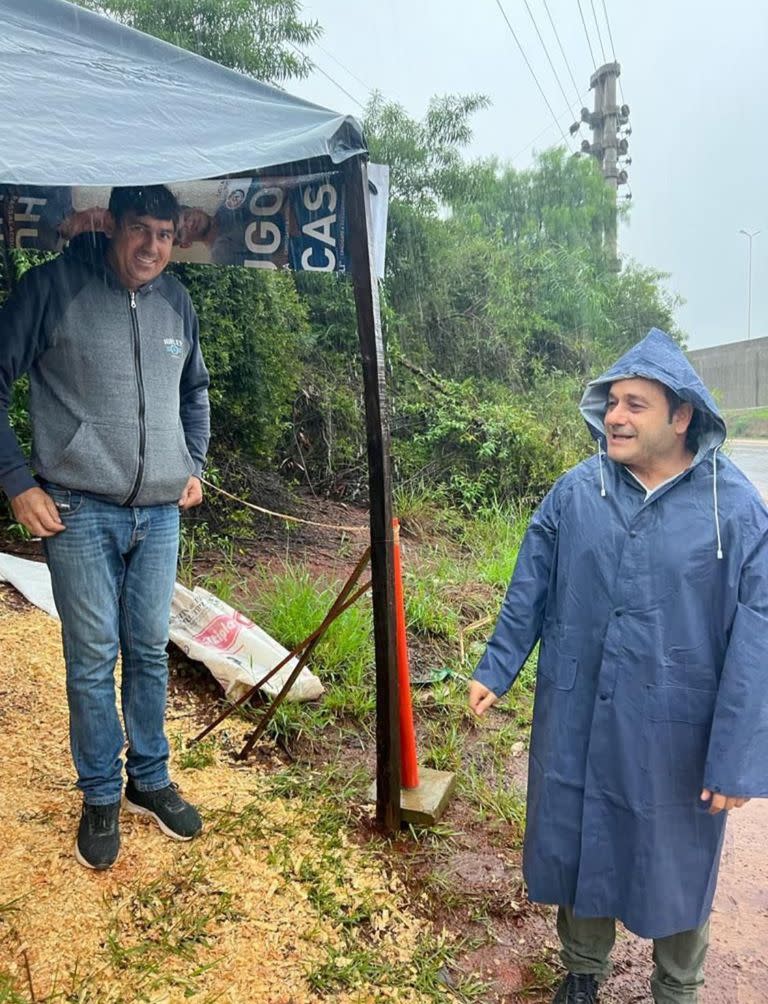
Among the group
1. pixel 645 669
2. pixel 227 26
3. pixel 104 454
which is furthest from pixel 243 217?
pixel 227 26

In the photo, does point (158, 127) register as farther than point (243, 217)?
No

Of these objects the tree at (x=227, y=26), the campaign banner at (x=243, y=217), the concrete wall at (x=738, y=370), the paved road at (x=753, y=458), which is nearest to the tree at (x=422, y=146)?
the tree at (x=227, y=26)

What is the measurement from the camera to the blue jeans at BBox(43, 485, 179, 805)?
86.7 inches

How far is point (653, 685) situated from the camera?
1.87 m

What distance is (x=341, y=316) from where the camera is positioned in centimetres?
879

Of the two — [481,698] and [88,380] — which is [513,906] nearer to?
[481,698]

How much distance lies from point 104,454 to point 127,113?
0.90m

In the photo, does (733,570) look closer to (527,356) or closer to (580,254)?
Result: (527,356)

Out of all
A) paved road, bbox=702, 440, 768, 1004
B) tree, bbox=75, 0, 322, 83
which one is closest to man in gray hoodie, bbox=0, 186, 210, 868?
paved road, bbox=702, 440, 768, 1004

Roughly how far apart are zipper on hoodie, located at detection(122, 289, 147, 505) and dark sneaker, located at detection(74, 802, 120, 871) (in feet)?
3.24

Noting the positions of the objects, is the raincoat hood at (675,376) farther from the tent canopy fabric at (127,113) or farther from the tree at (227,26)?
the tree at (227,26)

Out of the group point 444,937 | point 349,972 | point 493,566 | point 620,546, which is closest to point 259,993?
point 349,972

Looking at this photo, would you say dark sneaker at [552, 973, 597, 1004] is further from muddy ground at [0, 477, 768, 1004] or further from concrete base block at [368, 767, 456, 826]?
concrete base block at [368, 767, 456, 826]

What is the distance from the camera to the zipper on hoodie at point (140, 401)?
7.38 ft
